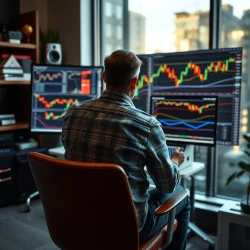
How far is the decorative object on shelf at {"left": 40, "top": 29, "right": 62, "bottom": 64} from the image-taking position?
3.50 m

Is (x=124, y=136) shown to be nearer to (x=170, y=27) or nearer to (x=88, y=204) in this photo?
→ (x=88, y=204)

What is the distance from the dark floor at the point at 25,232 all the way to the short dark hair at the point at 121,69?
4.96ft

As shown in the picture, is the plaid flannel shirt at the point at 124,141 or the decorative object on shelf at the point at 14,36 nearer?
the plaid flannel shirt at the point at 124,141

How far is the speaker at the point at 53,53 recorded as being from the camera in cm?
350

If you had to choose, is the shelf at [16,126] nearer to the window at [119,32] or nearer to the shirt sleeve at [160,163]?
the window at [119,32]

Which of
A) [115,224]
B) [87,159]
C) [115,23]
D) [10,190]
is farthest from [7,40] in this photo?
[115,224]

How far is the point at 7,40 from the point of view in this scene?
3311 mm

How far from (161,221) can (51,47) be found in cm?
244

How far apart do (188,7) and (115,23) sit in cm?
87

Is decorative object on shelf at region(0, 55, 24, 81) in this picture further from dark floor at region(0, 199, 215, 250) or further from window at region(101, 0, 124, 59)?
dark floor at region(0, 199, 215, 250)

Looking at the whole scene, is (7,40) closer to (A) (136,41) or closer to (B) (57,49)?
(B) (57,49)

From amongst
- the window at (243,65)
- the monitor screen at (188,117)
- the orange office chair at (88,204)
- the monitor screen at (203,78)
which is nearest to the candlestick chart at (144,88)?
the monitor screen at (203,78)

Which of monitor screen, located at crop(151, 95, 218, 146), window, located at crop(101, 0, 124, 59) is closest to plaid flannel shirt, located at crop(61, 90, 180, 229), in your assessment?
monitor screen, located at crop(151, 95, 218, 146)

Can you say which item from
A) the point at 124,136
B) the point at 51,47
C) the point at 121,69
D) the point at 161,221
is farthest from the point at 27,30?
the point at 161,221
